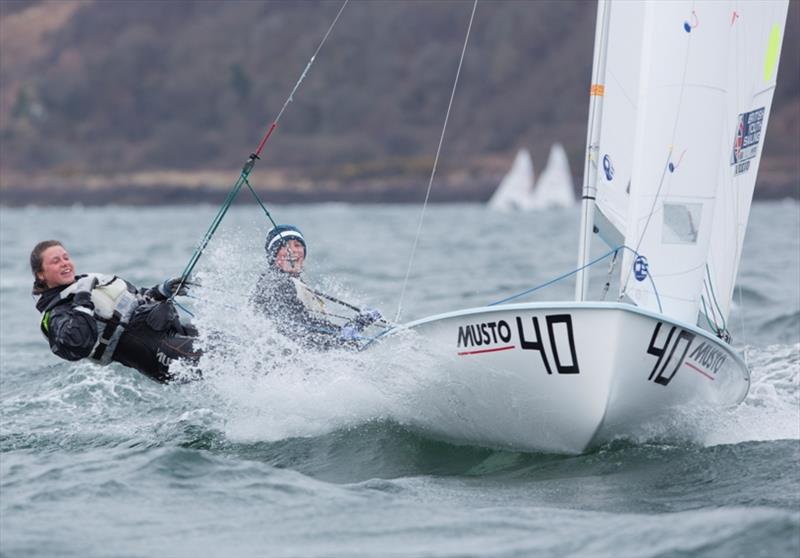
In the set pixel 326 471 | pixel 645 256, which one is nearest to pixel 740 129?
pixel 645 256

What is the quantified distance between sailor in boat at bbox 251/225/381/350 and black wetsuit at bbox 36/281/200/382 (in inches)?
19.3

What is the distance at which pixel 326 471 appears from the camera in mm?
5848

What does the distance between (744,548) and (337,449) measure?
8.04ft

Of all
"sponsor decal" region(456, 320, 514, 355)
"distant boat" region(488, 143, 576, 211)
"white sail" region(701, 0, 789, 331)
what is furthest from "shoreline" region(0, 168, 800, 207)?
"sponsor decal" region(456, 320, 514, 355)

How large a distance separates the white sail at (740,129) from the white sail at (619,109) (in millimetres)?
516

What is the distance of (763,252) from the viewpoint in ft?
70.0

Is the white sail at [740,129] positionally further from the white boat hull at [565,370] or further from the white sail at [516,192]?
the white sail at [516,192]

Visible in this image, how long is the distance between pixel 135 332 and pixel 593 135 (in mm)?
2695

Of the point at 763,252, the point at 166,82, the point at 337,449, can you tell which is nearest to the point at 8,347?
the point at 337,449

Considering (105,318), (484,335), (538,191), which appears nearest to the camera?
(484,335)

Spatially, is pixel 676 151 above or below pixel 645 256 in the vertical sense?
above

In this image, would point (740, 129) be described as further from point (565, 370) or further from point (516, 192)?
point (516, 192)

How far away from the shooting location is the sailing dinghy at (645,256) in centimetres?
566

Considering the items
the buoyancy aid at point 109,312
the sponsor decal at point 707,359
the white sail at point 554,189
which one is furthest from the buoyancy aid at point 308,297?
the white sail at point 554,189
